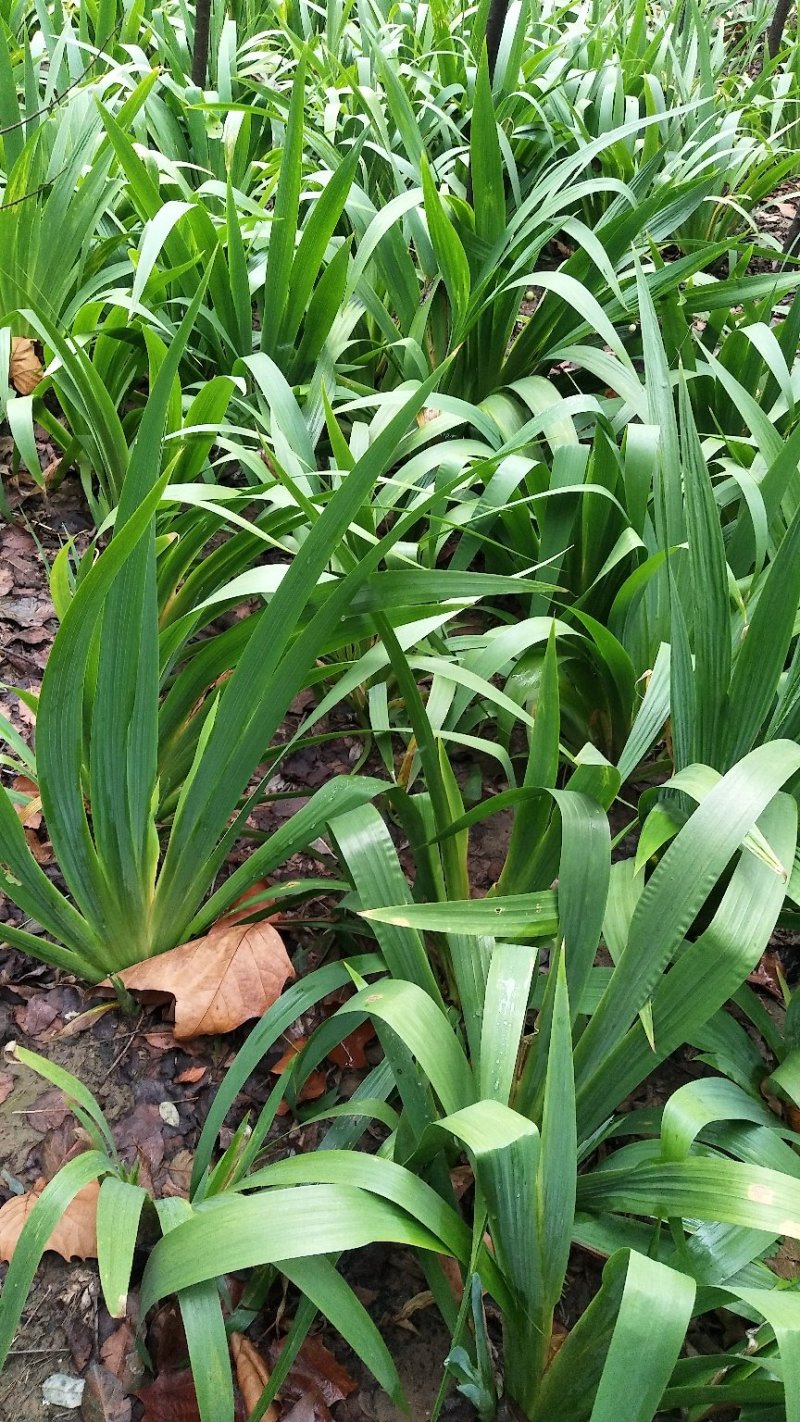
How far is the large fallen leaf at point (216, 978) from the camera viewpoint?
99 cm

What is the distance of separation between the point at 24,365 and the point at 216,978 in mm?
1302

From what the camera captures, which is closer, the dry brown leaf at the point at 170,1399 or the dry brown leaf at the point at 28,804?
the dry brown leaf at the point at 170,1399

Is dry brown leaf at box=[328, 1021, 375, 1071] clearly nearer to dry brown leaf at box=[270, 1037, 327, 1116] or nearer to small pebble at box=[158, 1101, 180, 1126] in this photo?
dry brown leaf at box=[270, 1037, 327, 1116]

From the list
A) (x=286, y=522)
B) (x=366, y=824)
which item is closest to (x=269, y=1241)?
(x=366, y=824)

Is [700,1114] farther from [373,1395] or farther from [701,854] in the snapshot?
[373,1395]

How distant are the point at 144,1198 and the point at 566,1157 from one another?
1.15ft

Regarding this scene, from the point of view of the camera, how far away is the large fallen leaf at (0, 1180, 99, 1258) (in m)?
0.84

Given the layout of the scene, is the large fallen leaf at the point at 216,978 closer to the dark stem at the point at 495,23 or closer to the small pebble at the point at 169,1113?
the small pebble at the point at 169,1113

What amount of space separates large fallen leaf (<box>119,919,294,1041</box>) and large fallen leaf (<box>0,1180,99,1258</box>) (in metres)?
0.18

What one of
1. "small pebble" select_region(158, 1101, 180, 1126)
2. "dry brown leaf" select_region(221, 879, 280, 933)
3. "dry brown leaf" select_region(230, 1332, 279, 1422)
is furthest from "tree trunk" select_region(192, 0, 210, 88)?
"dry brown leaf" select_region(230, 1332, 279, 1422)

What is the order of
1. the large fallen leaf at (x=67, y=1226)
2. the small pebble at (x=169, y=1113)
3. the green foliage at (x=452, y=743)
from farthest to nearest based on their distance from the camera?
the small pebble at (x=169, y=1113), the large fallen leaf at (x=67, y=1226), the green foliage at (x=452, y=743)

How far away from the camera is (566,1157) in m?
0.65

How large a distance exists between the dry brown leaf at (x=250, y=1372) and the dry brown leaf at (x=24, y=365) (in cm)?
159

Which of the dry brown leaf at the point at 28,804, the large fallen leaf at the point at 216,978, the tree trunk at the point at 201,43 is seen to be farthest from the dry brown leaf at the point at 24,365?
the large fallen leaf at the point at 216,978
